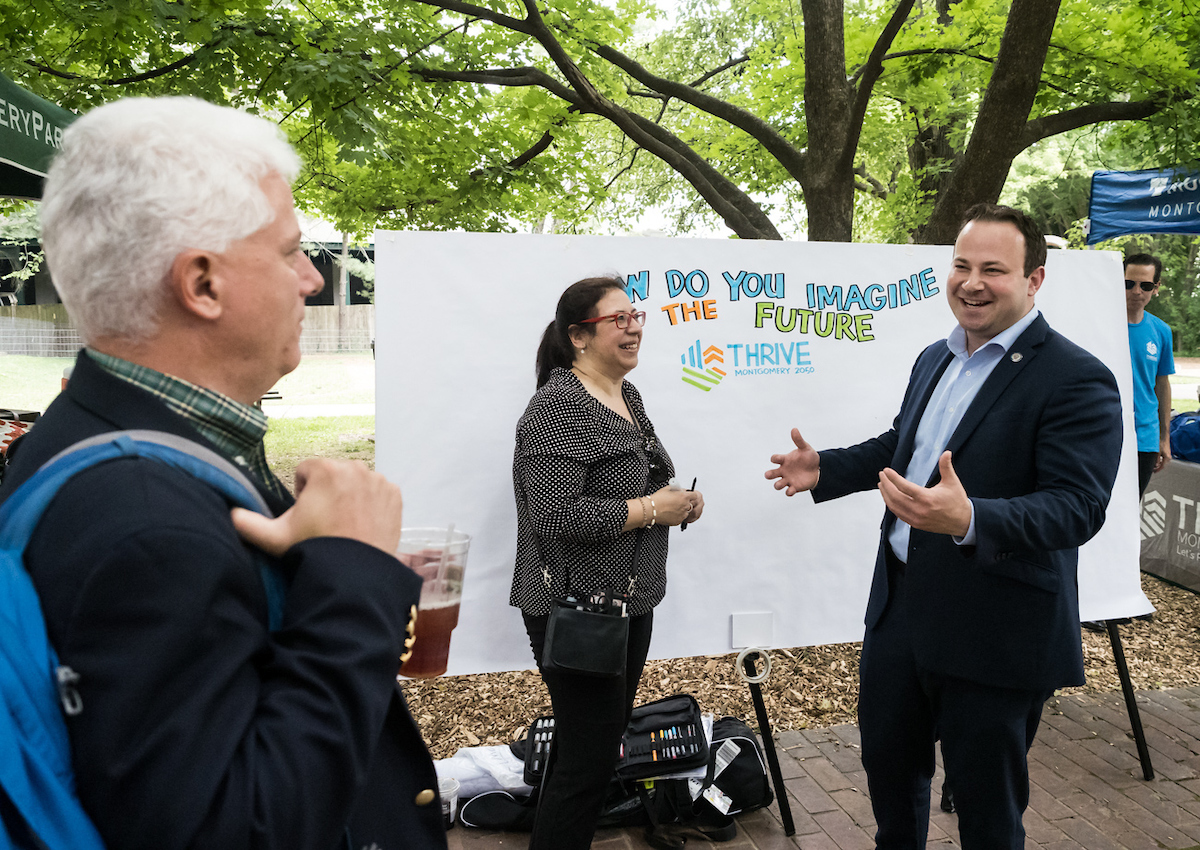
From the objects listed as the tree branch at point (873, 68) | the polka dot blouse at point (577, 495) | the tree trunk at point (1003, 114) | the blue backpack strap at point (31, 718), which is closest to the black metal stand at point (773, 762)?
the polka dot blouse at point (577, 495)

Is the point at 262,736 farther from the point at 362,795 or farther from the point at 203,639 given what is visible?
the point at 362,795

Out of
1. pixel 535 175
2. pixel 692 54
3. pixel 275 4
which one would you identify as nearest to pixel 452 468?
pixel 275 4

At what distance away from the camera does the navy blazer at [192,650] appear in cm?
64

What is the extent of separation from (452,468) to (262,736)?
1.90m

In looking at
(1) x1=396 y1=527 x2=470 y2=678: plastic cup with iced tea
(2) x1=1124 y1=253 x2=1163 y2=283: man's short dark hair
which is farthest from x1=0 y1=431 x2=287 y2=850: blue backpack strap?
(2) x1=1124 y1=253 x2=1163 y2=283: man's short dark hair

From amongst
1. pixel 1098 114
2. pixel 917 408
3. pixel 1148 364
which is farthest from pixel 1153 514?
pixel 917 408

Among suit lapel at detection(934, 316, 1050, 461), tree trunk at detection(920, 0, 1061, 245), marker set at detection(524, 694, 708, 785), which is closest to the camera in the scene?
suit lapel at detection(934, 316, 1050, 461)

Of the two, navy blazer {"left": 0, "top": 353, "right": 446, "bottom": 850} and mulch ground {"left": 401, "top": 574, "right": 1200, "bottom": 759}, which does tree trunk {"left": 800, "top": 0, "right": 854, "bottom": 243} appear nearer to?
mulch ground {"left": 401, "top": 574, "right": 1200, "bottom": 759}

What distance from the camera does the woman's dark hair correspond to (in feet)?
7.35

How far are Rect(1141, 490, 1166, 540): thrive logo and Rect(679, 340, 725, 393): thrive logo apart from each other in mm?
4776

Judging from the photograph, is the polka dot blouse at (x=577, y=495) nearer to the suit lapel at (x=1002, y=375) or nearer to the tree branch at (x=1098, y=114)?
the suit lapel at (x=1002, y=375)

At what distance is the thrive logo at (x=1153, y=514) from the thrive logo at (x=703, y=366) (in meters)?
4.78

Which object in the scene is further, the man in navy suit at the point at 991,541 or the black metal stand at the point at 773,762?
the black metal stand at the point at 773,762

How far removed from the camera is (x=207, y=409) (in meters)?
0.81
